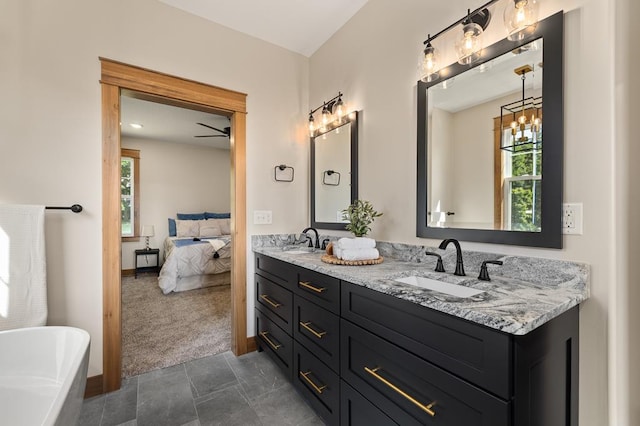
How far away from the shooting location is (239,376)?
205cm

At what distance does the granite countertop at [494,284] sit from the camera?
83 centimetres

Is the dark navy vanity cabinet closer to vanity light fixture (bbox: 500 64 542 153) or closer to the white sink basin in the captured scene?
the white sink basin

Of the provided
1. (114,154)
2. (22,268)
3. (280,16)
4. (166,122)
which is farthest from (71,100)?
(166,122)

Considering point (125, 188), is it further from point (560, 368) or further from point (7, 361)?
point (560, 368)

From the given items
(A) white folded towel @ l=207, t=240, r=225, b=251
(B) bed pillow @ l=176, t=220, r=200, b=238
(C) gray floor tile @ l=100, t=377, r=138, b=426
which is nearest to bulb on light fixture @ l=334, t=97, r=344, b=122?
(C) gray floor tile @ l=100, t=377, r=138, b=426

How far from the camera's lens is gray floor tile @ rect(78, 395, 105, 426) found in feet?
5.24

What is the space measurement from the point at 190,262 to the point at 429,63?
404 cm

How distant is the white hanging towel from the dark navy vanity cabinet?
1594 mm

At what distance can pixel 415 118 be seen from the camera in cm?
175

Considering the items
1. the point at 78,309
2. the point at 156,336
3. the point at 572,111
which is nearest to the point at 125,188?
the point at 156,336

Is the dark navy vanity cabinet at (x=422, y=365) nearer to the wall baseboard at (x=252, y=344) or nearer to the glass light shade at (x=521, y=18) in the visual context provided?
the wall baseboard at (x=252, y=344)

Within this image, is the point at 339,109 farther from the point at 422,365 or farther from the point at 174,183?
the point at 174,183

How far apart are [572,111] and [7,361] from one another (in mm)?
2803

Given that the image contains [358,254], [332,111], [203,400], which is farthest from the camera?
[332,111]
